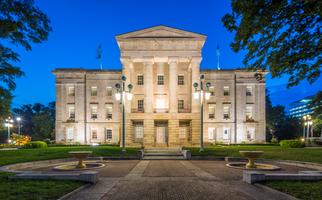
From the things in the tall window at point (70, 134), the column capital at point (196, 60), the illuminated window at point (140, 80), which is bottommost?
the tall window at point (70, 134)

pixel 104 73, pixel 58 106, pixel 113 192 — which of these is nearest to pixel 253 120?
pixel 104 73

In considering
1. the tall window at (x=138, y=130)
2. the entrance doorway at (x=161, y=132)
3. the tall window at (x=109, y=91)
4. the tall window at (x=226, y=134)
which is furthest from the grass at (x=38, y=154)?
the tall window at (x=226, y=134)

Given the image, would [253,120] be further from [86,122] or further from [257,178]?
[257,178]

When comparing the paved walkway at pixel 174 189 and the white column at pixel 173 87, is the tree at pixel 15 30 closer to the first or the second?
the paved walkway at pixel 174 189

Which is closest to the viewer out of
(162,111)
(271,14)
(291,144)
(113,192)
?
(271,14)

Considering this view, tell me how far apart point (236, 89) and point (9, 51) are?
41.4 metres

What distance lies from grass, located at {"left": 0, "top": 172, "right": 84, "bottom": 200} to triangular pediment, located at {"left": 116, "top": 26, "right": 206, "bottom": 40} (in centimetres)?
3126

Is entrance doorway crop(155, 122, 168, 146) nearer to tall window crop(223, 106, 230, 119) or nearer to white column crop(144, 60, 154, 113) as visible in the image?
white column crop(144, 60, 154, 113)

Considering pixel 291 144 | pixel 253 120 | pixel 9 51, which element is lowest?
pixel 291 144

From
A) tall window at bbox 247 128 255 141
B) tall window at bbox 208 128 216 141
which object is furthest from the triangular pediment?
tall window at bbox 247 128 255 141

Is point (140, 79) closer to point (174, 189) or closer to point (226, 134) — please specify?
point (226, 134)

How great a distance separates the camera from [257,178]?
39.2 ft

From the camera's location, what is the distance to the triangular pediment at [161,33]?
39.9 meters

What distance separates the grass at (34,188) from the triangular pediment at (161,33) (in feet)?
103
